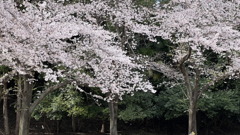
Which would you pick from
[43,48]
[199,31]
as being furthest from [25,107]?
[199,31]

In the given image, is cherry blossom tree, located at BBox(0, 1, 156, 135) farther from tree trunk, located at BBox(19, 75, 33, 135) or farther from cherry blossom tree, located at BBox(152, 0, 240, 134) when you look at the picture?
cherry blossom tree, located at BBox(152, 0, 240, 134)

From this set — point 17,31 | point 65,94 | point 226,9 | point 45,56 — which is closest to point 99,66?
point 45,56

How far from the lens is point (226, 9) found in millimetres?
9398

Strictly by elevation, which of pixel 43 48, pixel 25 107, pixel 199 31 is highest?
pixel 199 31

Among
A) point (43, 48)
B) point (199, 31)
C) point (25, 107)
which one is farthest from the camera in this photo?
point (199, 31)

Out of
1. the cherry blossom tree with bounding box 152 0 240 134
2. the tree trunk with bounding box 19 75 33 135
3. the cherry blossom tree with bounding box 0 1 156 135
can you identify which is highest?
the cherry blossom tree with bounding box 152 0 240 134

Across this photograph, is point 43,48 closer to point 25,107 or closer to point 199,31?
point 25,107

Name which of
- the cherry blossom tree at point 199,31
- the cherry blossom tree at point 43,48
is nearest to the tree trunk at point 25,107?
the cherry blossom tree at point 43,48

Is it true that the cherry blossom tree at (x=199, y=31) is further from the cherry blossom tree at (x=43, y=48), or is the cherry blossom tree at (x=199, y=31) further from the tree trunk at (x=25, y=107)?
the tree trunk at (x=25, y=107)

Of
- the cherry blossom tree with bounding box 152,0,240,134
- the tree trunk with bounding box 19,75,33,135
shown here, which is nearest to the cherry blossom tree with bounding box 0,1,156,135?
the tree trunk with bounding box 19,75,33,135

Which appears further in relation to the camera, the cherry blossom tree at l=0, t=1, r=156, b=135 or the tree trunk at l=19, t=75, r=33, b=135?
the tree trunk at l=19, t=75, r=33, b=135

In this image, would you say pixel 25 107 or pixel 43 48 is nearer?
pixel 43 48

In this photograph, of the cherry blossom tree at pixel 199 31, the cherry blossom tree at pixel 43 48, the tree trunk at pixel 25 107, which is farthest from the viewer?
the cherry blossom tree at pixel 199 31

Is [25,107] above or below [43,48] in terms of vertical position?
below
